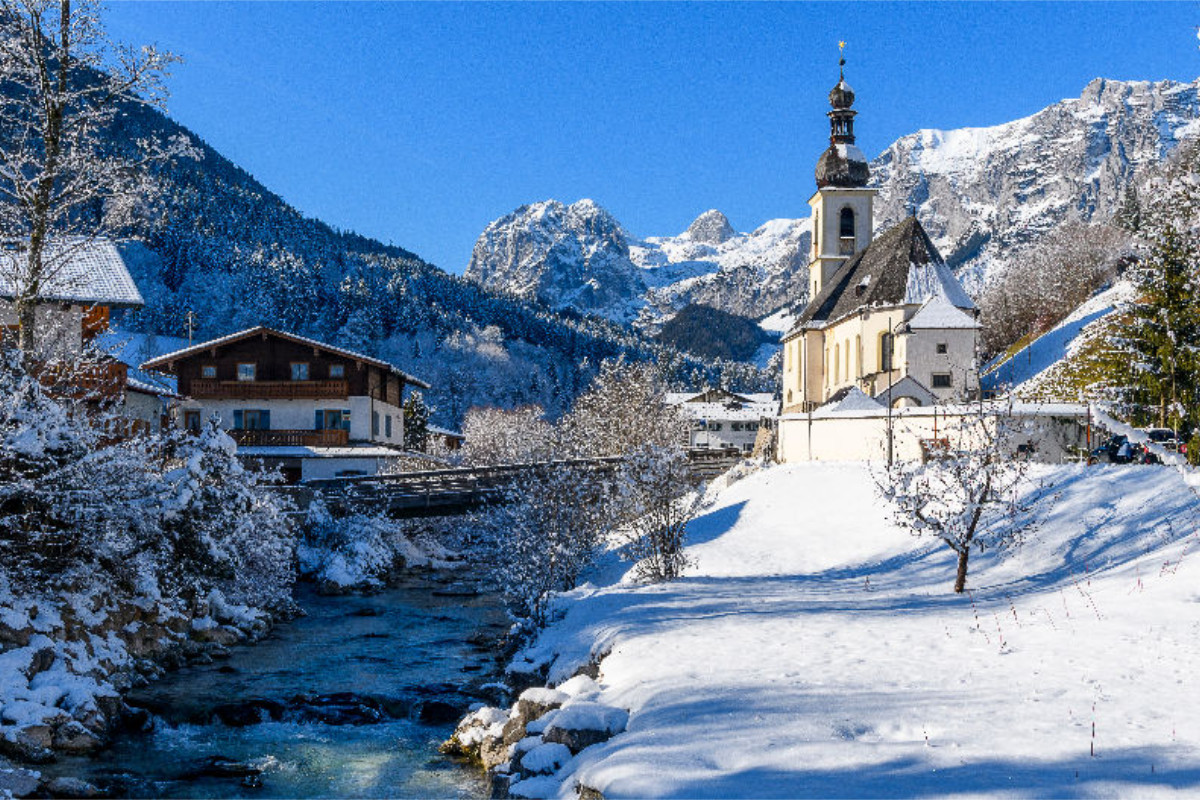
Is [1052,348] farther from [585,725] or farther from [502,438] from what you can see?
[585,725]

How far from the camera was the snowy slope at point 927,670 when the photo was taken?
815 cm

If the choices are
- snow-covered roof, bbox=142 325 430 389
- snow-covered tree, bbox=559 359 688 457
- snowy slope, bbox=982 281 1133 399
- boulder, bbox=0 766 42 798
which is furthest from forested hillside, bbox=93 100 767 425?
boulder, bbox=0 766 42 798

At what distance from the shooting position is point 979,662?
11578 mm

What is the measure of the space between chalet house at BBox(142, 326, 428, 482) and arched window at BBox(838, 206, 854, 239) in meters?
35.7

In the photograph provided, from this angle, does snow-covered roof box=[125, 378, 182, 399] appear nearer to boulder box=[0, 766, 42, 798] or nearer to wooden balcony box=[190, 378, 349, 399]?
wooden balcony box=[190, 378, 349, 399]

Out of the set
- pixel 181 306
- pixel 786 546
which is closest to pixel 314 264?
pixel 181 306

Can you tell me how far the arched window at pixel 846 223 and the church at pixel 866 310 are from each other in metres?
0.07

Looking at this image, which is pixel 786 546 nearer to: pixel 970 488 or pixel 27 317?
pixel 970 488

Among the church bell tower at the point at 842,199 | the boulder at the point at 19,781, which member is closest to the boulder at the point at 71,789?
the boulder at the point at 19,781

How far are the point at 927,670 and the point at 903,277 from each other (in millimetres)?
42623

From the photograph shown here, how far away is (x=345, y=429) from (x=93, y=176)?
35740mm

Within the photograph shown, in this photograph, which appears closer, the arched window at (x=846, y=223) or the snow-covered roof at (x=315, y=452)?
the snow-covered roof at (x=315, y=452)

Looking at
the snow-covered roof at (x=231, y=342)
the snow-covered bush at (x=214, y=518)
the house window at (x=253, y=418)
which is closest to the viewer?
the snow-covered bush at (x=214, y=518)

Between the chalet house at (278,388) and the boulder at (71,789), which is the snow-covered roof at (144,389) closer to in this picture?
the chalet house at (278,388)
